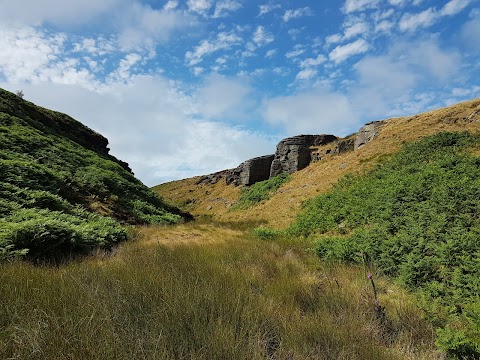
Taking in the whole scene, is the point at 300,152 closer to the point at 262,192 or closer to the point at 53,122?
the point at 262,192

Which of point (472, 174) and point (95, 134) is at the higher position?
point (95, 134)

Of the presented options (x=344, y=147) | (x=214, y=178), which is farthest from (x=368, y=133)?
(x=214, y=178)

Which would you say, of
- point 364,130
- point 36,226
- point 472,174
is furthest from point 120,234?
point 364,130

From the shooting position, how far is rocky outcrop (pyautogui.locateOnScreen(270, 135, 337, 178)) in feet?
135

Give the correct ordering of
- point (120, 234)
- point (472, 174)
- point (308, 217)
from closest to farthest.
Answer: point (120, 234) < point (472, 174) < point (308, 217)

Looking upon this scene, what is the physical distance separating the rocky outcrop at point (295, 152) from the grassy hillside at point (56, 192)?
2189cm

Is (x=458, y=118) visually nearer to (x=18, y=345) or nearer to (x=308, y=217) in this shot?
(x=308, y=217)

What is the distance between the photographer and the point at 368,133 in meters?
34.3

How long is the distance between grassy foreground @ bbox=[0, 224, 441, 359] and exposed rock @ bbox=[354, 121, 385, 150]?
106 feet

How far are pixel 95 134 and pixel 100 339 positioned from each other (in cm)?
3423

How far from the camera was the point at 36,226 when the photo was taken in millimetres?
6953

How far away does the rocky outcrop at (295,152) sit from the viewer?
41062 millimetres

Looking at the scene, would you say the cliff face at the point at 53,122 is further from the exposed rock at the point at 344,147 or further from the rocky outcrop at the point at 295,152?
the exposed rock at the point at 344,147

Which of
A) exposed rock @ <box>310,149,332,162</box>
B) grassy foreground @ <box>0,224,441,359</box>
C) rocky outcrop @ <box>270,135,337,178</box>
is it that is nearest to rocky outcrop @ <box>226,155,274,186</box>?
rocky outcrop @ <box>270,135,337,178</box>
